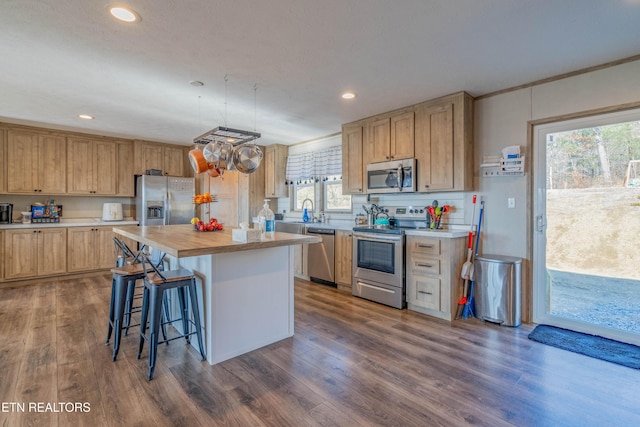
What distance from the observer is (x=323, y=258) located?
4676 mm

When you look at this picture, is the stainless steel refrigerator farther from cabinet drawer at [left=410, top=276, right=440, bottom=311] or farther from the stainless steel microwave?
cabinet drawer at [left=410, top=276, right=440, bottom=311]

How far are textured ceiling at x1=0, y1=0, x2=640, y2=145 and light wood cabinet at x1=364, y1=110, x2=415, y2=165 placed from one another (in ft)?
0.68

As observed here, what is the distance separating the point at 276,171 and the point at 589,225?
4.68 metres

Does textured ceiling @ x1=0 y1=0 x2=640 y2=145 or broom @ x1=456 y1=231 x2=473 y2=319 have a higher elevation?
textured ceiling @ x1=0 y1=0 x2=640 y2=145

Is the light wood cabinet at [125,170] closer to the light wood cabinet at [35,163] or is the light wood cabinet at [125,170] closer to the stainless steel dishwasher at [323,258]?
the light wood cabinet at [35,163]

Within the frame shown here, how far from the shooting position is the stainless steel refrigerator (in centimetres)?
554

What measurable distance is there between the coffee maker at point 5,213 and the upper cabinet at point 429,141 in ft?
17.5

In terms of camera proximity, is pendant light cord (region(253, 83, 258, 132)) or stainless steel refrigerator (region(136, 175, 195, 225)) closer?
pendant light cord (region(253, 83, 258, 132))

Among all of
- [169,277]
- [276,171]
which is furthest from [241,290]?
[276,171]

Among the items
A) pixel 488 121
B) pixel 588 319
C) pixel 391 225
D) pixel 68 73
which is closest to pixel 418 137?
pixel 488 121

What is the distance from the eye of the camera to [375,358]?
245cm

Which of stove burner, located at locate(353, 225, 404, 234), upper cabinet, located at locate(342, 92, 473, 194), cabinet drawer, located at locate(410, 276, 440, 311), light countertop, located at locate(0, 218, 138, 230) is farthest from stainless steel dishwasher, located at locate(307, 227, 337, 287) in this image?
light countertop, located at locate(0, 218, 138, 230)

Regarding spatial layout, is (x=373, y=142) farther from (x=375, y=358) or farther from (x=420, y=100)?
(x=375, y=358)

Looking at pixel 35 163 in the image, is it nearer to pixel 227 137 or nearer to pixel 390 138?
pixel 227 137
